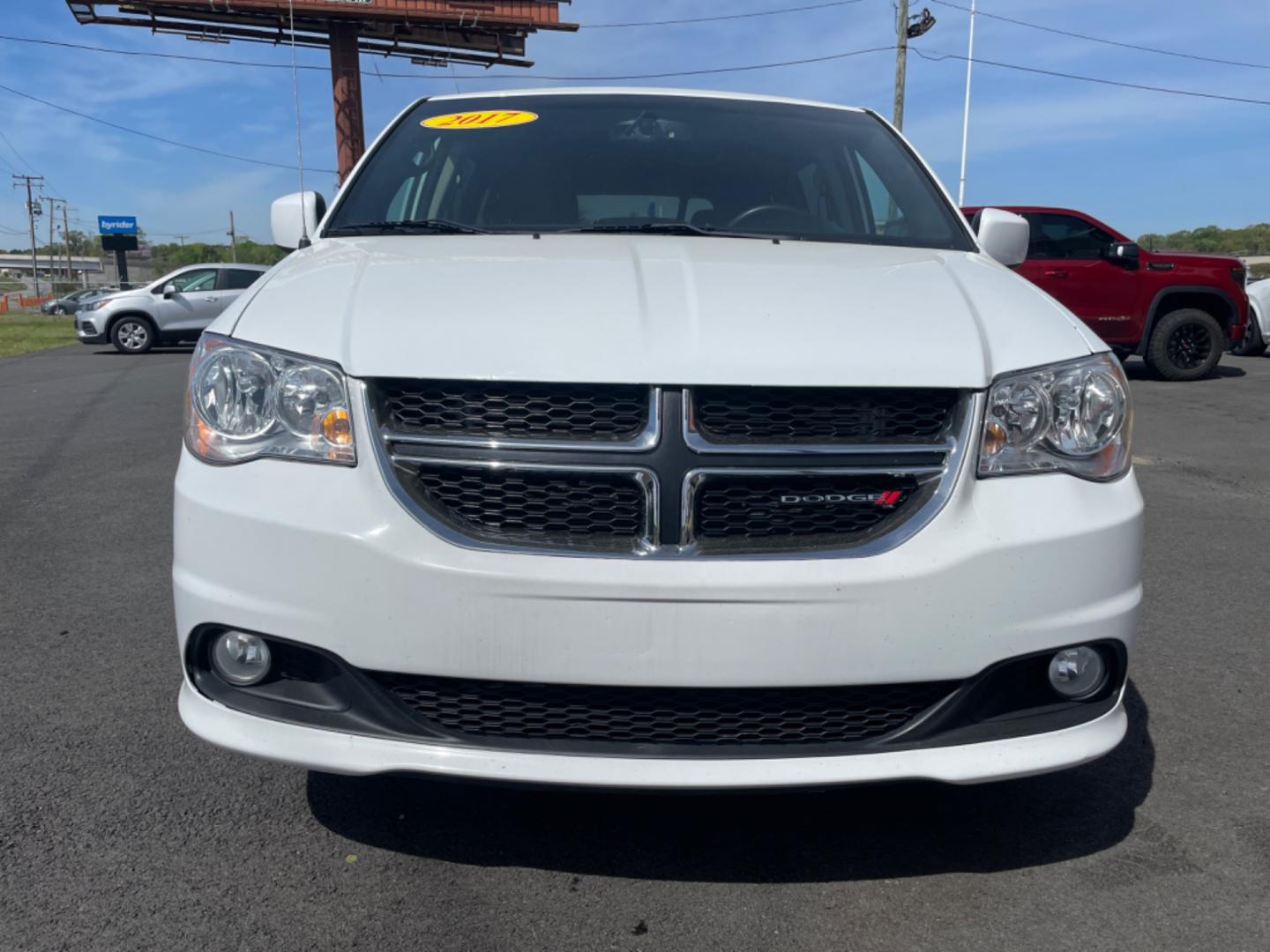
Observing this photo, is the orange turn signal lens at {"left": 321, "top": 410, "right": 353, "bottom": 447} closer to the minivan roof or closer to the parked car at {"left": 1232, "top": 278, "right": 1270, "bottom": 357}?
the minivan roof

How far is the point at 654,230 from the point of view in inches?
121

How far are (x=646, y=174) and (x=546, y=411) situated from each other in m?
1.59

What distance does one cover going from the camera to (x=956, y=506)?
6.80ft

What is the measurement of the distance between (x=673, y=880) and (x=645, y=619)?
655 mm

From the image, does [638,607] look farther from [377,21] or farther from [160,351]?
[377,21]

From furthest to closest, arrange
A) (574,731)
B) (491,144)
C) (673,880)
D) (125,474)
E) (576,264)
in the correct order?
(125,474) < (491,144) < (576,264) < (673,880) < (574,731)

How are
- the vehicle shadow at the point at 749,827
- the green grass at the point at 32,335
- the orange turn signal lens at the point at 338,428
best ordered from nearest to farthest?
the orange turn signal lens at the point at 338,428 → the vehicle shadow at the point at 749,827 → the green grass at the point at 32,335

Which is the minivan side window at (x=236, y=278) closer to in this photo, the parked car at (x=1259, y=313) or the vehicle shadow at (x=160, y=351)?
the vehicle shadow at (x=160, y=351)

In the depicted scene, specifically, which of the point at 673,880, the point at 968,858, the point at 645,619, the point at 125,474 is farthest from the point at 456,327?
the point at 125,474

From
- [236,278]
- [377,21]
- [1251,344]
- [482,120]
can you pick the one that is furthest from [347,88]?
[482,120]

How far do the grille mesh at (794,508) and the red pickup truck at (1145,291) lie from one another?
11.0m

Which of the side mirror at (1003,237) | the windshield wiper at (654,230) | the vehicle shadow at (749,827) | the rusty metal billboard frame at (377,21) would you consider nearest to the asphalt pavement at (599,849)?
the vehicle shadow at (749,827)

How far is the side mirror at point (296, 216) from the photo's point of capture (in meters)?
3.44

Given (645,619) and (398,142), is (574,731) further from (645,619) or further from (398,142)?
(398,142)
